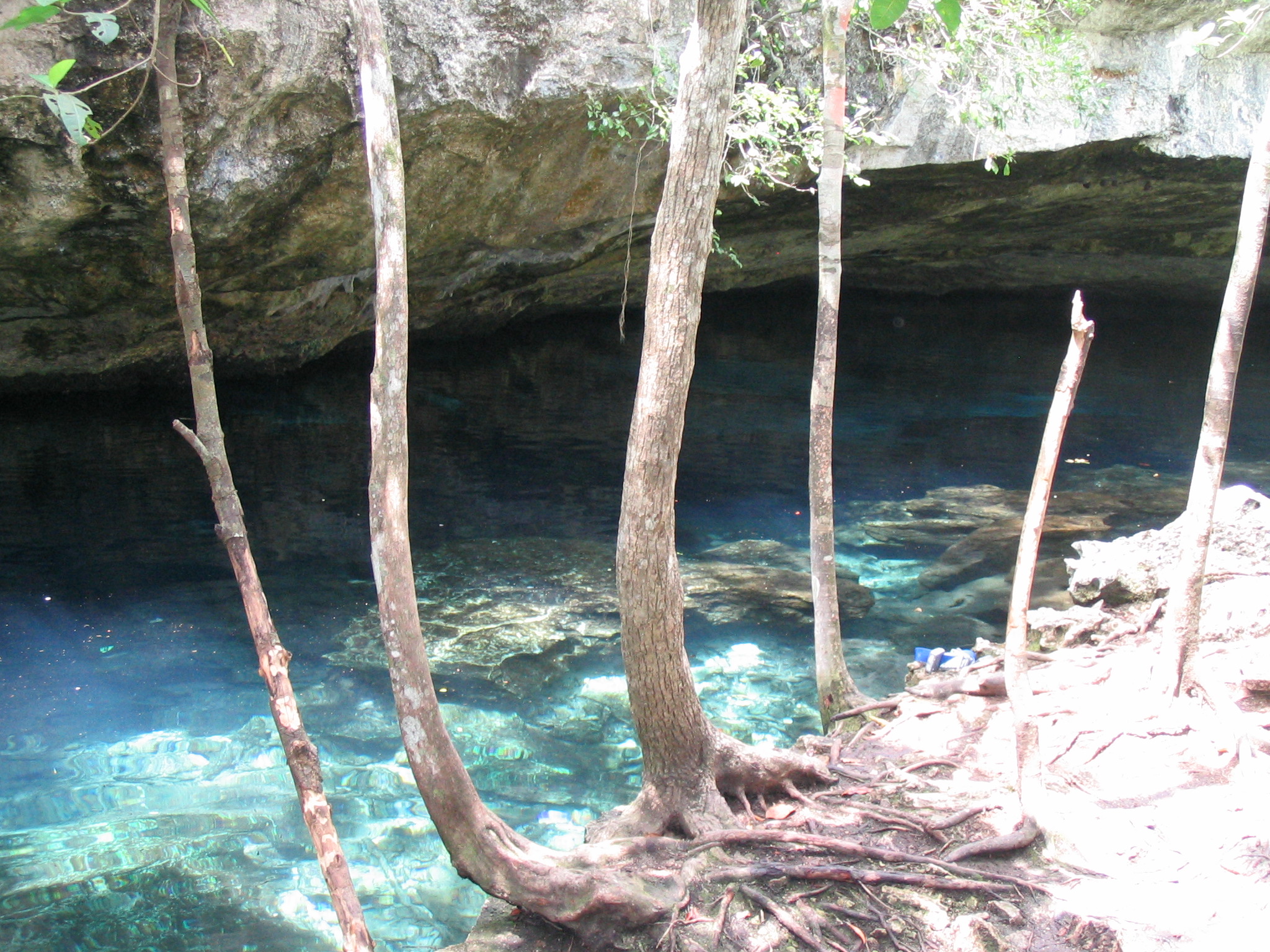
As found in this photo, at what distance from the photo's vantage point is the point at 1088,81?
760 centimetres

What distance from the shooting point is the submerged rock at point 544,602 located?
6578 millimetres

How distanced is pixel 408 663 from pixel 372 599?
454cm

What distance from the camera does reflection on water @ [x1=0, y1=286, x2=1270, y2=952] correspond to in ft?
→ 15.0

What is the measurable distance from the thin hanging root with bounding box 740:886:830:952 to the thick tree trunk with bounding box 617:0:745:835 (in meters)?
0.38

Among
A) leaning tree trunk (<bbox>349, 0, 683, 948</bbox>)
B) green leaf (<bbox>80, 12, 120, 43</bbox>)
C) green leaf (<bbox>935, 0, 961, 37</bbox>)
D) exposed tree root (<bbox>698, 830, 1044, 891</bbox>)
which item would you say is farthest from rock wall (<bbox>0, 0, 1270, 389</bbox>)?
green leaf (<bbox>935, 0, 961, 37</bbox>)

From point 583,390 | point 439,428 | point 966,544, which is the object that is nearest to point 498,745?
point 966,544

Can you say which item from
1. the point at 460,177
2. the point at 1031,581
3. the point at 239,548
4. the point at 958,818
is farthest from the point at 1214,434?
the point at 460,177

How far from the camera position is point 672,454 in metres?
Answer: 3.21

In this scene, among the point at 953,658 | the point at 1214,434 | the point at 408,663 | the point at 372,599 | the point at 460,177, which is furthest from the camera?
the point at 460,177

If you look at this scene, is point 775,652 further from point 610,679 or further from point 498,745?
point 498,745

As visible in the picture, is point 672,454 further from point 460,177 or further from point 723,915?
point 460,177

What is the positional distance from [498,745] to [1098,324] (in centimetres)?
1606

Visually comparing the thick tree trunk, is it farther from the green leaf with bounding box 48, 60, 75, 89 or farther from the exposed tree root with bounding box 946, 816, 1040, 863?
the green leaf with bounding box 48, 60, 75, 89

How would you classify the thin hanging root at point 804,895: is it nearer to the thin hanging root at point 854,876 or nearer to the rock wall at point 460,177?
the thin hanging root at point 854,876
